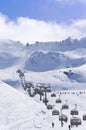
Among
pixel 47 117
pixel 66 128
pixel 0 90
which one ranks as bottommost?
pixel 66 128

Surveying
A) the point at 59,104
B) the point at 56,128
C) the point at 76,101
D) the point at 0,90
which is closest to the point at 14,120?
the point at 56,128

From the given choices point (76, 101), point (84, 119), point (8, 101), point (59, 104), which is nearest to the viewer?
point (84, 119)

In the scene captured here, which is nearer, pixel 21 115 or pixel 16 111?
pixel 21 115

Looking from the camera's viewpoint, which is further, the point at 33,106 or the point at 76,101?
the point at 76,101

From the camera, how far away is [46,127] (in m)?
94.6

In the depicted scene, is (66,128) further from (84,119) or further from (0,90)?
(0,90)

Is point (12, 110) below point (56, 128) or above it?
above

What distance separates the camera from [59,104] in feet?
547

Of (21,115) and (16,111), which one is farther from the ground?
(16,111)

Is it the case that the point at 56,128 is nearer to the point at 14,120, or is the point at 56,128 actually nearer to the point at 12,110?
the point at 14,120

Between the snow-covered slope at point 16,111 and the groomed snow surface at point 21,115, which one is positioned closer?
the groomed snow surface at point 21,115

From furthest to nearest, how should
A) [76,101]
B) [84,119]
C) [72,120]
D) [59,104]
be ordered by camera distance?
[76,101] → [59,104] → [84,119] → [72,120]

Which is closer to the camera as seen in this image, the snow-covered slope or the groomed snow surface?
the groomed snow surface

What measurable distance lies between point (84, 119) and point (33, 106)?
52.2 feet
